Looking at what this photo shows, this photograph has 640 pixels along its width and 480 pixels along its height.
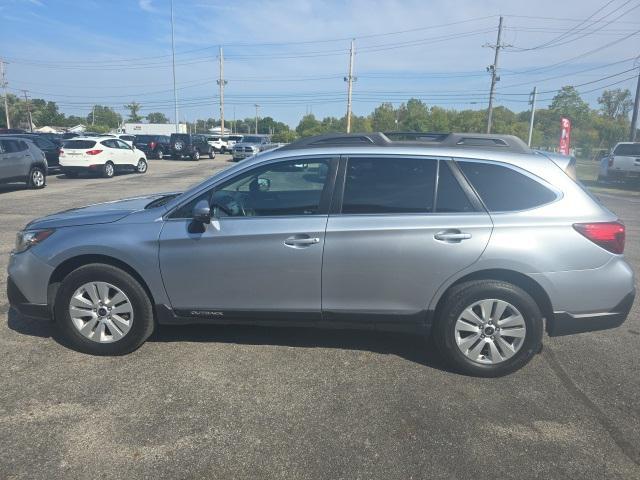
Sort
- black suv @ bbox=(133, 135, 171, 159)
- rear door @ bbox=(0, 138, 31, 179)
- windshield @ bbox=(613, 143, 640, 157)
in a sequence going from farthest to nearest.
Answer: black suv @ bbox=(133, 135, 171, 159), windshield @ bbox=(613, 143, 640, 157), rear door @ bbox=(0, 138, 31, 179)

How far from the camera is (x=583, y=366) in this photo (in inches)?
159

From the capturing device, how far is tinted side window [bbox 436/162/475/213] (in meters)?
3.72

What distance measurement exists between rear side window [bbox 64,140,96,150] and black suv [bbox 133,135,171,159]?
14.7m

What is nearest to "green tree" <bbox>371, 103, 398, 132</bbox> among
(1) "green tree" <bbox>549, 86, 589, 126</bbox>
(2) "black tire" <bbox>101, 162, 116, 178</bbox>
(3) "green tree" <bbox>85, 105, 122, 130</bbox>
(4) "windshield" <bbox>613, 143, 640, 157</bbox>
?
(1) "green tree" <bbox>549, 86, 589, 126</bbox>

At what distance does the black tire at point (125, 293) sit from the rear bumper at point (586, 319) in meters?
3.13

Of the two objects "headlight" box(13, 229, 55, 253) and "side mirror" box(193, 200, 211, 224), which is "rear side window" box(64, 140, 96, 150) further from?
"side mirror" box(193, 200, 211, 224)

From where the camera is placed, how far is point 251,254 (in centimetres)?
375

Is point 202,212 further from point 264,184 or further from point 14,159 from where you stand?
point 14,159

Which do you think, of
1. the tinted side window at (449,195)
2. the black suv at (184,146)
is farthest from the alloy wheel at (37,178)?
the black suv at (184,146)

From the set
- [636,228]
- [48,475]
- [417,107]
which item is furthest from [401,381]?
[417,107]

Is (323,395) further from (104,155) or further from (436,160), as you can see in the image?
(104,155)

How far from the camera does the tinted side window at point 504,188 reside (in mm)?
3707

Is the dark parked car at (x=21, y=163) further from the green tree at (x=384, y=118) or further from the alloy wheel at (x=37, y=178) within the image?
the green tree at (x=384, y=118)

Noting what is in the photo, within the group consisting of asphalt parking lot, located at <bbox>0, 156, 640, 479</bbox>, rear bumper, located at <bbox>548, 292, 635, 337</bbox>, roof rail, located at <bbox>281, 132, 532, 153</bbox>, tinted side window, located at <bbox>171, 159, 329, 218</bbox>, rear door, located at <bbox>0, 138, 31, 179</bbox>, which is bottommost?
asphalt parking lot, located at <bbox>0, 156, 640, 479</bbox>
